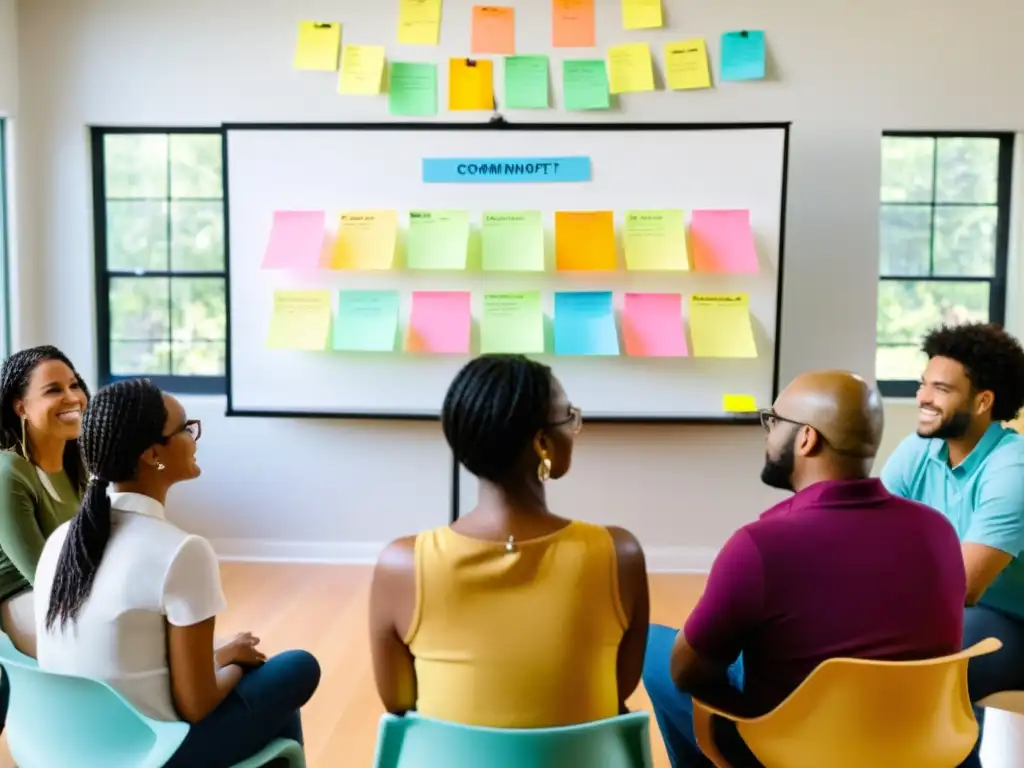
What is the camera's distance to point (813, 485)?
4.39ft

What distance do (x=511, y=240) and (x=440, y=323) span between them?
1.41ft

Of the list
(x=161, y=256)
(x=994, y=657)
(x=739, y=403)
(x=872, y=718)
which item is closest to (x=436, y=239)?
(x=161, y=256)

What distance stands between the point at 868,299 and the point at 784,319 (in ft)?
1.12

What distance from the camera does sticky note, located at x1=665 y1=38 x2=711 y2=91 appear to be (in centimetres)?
335

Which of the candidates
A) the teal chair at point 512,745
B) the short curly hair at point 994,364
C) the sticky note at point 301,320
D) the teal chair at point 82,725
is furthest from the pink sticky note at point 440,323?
the teal chair at point 512,745

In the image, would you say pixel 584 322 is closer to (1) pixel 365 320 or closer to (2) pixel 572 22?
(1) pixel 365 320

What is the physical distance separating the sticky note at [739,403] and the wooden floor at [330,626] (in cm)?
70

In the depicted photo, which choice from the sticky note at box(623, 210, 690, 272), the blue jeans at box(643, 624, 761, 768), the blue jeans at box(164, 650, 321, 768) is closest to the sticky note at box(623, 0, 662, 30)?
the sticky note at box(623, 210, 690, 272)

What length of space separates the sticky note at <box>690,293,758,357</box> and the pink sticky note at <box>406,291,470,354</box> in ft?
2.95

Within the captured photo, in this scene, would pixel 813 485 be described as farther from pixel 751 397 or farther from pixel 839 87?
pixel 839 87

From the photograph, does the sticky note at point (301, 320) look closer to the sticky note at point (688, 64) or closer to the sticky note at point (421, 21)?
the sticky note at point (421, 21)

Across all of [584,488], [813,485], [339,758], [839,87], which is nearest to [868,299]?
[839,87]

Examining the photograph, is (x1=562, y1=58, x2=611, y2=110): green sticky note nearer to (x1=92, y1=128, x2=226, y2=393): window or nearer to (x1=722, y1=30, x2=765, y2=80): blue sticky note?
(x1=722, y1=30, x2=765, y2=80): blue sticky note

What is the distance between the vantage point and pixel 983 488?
5.93ft
